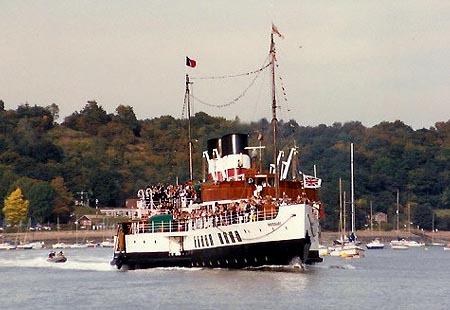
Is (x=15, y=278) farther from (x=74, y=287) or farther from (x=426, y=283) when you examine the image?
(x=426, y=283)

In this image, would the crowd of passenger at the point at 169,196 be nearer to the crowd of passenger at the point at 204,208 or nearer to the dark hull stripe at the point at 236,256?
the crowd of passenger at the point at 204,208

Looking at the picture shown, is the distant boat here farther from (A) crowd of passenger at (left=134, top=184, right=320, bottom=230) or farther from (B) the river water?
(A) crowd of passenger at (left=134, top=184, right=320, bottom=230)

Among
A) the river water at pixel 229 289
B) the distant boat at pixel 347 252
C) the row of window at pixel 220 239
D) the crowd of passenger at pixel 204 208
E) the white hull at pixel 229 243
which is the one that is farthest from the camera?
the distant boat at pixel 347 252

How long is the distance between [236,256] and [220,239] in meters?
2.59

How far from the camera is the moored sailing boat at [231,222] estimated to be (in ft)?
368

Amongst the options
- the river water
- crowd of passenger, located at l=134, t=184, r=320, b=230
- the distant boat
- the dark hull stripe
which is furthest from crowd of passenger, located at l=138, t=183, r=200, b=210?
the distant boat

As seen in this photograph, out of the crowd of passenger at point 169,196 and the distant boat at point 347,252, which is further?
the distant boat at point 347,252

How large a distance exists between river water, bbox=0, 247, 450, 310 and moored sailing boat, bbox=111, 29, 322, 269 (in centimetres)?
137

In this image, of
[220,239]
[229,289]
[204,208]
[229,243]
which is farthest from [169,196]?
[229,289]

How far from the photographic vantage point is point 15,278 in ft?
423

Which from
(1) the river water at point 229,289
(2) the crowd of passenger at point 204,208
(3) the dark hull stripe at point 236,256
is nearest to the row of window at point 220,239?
(3) the dark hull stripe at point 236,256

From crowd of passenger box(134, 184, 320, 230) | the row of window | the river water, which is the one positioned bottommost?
the river water

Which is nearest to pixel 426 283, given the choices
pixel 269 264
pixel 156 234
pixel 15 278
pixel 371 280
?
pixel 371 280

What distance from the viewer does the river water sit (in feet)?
313
